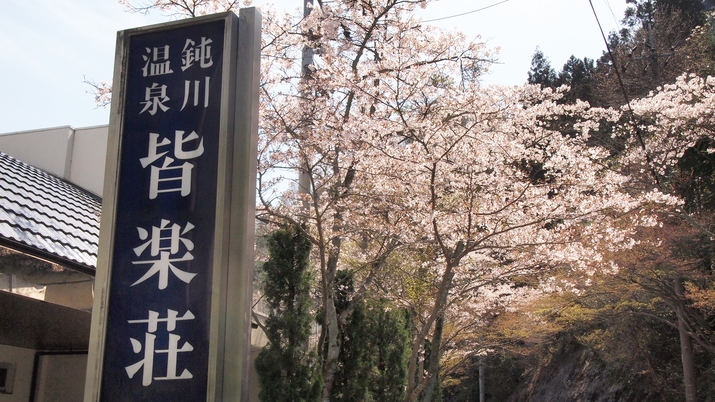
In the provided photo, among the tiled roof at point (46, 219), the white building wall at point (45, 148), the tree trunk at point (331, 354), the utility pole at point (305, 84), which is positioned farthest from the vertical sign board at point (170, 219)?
the white building wall at point (45, 148)

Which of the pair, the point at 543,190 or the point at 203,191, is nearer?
the point at 203,191

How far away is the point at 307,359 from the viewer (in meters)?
7.62

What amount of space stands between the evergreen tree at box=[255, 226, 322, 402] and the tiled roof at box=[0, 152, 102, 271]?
218 cm

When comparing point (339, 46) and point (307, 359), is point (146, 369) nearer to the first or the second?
point (307, 359)

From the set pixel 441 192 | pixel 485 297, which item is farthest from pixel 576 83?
pixel 441 192

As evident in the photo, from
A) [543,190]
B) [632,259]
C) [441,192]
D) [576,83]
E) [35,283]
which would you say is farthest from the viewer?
[576,83]

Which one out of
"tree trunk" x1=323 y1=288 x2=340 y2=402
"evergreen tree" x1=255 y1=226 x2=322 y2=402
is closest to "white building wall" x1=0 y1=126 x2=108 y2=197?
"evergreen tree" x1=255 y1=226 x2=322 y2=402

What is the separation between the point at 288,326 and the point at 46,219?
10.1ft

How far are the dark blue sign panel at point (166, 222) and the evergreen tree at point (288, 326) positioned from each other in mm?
4531

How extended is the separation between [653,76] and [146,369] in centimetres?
2673

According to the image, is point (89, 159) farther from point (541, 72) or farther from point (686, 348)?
point (541, 72)

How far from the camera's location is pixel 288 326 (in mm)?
7453

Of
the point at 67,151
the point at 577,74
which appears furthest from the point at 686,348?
the point at 577,74

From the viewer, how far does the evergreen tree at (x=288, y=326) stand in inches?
292
